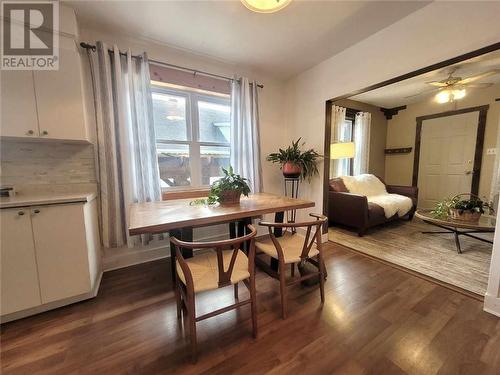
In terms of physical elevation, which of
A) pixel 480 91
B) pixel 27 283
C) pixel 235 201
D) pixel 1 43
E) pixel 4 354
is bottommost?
pixel 4 354

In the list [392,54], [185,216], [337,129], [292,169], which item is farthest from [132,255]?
[337,129]

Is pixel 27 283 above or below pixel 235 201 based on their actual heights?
below

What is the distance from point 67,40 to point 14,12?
0.30 m

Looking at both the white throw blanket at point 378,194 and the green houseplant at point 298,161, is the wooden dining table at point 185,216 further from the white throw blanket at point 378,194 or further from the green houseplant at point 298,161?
the white throw blanket at point 378,194

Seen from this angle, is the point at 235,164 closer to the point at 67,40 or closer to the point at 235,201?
the point at 235,201

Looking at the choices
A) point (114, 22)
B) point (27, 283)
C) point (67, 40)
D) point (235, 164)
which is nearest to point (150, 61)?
point (114, 22)

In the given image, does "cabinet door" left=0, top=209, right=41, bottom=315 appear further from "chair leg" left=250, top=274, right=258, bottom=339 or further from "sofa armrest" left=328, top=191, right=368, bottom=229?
"sofa armrest" left=328, top=191, right=368, bottom=229

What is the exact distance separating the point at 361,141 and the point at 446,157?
1637 mm

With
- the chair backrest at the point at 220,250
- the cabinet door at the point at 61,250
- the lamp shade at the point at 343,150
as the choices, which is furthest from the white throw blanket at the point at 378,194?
the cabinet door at the point at 61,250

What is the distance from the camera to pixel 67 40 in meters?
1.69

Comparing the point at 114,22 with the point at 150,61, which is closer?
the point at 114,22

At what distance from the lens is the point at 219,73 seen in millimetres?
2674

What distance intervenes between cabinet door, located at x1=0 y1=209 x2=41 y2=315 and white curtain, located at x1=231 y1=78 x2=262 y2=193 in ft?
6.55

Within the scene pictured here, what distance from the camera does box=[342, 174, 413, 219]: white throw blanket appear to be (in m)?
3.23
